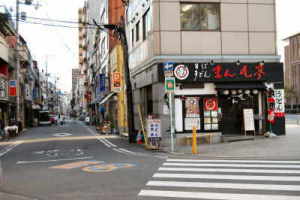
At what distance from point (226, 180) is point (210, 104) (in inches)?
408

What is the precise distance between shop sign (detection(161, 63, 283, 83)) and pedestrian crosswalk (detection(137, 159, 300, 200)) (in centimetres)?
722

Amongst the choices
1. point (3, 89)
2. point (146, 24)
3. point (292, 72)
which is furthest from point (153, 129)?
point (292, 72)

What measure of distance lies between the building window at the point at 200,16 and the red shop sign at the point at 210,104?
3742 millimetres

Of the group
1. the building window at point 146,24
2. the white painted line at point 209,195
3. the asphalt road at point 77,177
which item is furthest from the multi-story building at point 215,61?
the white painted line at point 209,195

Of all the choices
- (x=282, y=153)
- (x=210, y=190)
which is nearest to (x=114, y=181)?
(x=210, y=190)

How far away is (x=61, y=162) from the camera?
12.8 meters

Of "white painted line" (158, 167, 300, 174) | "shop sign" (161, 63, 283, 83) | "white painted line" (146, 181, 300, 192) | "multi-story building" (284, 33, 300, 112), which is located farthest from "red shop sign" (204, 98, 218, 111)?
"multi-story building" (284, 33, 300, 112)

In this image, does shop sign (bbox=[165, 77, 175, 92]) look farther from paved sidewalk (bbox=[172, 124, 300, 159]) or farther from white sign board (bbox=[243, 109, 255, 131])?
white sign board (bbox=[243, 109, 255, 131])

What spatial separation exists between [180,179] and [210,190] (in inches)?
A: 54.2

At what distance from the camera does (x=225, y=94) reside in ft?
62.8

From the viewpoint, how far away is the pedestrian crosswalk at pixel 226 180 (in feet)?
24.1

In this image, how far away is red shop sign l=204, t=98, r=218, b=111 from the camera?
18.9 meters

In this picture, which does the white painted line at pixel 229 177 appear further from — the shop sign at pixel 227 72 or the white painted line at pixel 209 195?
the shop sign at pixel 227 72

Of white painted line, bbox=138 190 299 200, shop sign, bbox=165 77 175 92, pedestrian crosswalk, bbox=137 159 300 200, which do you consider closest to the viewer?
white painted line, bbox=138 190 299 200
